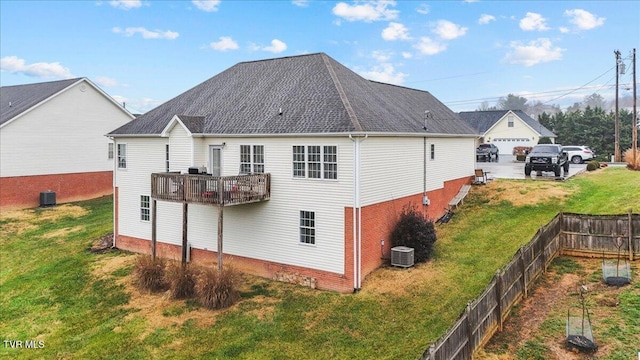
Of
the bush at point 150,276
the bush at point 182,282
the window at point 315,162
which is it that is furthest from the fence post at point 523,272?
the bush at point 150,276

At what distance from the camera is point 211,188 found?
17.5m

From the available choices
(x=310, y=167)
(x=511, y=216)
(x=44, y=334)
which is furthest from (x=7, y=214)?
(x=511, y=216)

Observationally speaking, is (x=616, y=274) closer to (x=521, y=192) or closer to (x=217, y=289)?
(x=217, y=289)

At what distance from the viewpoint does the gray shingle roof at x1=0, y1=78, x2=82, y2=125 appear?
1288 inches

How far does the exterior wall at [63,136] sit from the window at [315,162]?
24.4m

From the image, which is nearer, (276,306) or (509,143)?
(276,306)

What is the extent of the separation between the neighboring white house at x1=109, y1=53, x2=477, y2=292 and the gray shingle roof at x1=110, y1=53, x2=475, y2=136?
0.08m

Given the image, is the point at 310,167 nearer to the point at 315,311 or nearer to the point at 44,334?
the point at 315,311

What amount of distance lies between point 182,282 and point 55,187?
22473mm

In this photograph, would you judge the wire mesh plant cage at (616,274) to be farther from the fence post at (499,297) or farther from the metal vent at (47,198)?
the metal vent at (47,198)

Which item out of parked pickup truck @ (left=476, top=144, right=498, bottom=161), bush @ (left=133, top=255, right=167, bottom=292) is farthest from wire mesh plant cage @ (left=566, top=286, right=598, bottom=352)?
parked pickup truck @ (left=476, top=144, right=498, bottom=161)

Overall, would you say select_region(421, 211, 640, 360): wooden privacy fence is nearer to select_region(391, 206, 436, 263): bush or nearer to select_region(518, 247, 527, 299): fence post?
select_region(518, 247, 527, 299): fence post

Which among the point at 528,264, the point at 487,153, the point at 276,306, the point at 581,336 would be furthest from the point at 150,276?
the point at 487,153

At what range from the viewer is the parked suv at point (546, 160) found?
1202 inches
